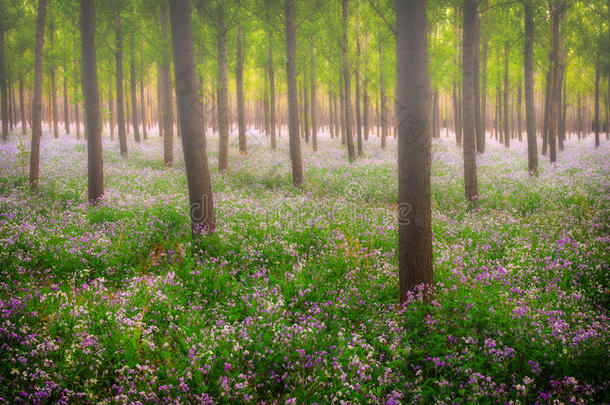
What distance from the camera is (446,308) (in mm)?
5199

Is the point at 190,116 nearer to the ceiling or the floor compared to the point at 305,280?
nearer to the ceiling

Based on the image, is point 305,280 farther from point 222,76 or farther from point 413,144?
point 222,76

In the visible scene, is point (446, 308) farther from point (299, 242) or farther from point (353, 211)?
point (353, 211)

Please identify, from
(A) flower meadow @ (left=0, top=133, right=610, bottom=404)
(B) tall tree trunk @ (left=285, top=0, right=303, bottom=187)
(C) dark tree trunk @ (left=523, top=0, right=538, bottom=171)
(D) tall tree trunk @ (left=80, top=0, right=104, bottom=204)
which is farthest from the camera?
(C) dark tree trunk @ (left=523, top=0, right=538, bottom=171)

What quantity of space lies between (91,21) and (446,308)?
12.1 meters

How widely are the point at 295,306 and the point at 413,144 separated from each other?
3.27 m

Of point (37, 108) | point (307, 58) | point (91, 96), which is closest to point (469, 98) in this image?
point (91, 96)

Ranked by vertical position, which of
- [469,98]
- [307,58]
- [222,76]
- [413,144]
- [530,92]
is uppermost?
[307,58]

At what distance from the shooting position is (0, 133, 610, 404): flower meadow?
413cm

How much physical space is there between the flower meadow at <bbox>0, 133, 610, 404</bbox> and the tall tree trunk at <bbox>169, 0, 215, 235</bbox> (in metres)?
0.69

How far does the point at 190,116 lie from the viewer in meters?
7.54

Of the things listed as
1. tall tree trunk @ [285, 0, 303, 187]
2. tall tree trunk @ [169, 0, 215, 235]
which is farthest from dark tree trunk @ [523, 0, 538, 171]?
tall tree trunk @ [169, 0, 215, 235]

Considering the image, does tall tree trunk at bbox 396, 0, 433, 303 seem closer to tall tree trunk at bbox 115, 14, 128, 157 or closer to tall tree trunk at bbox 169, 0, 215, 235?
tall tree trunk at bbox 169, 0, 215, 235

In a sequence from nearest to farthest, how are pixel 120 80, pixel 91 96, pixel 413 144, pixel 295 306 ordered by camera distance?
1. pixel 413 144
2. pixel 295 306
3. pixel 91 96
4. pixel 120 80
